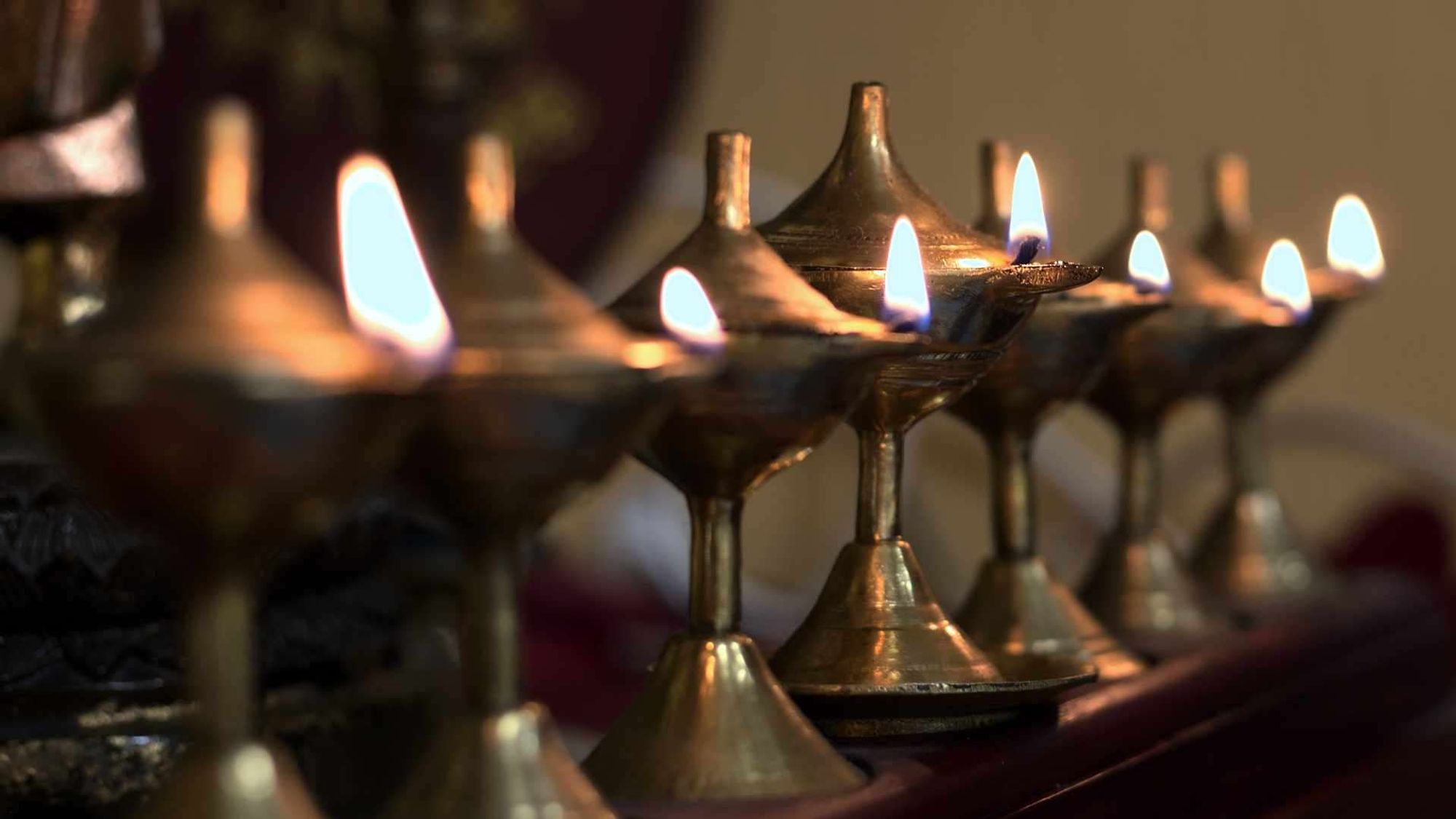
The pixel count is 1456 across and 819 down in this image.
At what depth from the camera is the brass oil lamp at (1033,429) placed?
530 millimetres

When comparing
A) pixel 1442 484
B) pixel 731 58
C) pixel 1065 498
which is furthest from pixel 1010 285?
pixel 731 58

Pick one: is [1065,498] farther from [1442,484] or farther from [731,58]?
[731,58]

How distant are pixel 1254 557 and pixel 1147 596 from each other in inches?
5.1

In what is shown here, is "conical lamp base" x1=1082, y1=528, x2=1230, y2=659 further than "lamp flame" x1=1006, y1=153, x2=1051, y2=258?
Yes

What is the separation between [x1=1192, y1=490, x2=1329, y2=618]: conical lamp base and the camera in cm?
75

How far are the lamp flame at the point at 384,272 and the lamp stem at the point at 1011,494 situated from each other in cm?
28

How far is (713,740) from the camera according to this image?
396mm

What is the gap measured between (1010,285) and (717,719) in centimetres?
12

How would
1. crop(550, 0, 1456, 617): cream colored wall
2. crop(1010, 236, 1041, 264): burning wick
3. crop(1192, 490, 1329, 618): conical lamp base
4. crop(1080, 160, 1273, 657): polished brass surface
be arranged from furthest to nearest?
1. crop(550, 0, 1456, 617): cream colored wall
2. crop(1192, 490, 1329, 618): conical lamp base
3. crop(1080, 160, 1273, 657): polished brass surface
4. crop(1010, 236, 1041, 264): burning wick

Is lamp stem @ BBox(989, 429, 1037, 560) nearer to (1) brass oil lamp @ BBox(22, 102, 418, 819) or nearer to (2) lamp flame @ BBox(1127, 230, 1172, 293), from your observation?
(2) lamp flame @ BBox(1127, 230, 1172, 293)

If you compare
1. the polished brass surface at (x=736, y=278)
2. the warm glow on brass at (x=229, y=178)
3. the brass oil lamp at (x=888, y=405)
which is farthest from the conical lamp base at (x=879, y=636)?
the warm glow on brass at (x=229, y=178)

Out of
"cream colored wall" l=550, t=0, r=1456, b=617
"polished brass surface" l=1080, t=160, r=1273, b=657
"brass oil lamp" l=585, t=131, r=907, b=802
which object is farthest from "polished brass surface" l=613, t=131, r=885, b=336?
"cream colored wall" l=550, t=0, r=1456, b=617

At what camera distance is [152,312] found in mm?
269

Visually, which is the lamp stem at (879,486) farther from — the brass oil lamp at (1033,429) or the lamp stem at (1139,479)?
the lamp stem at (1139,479)
